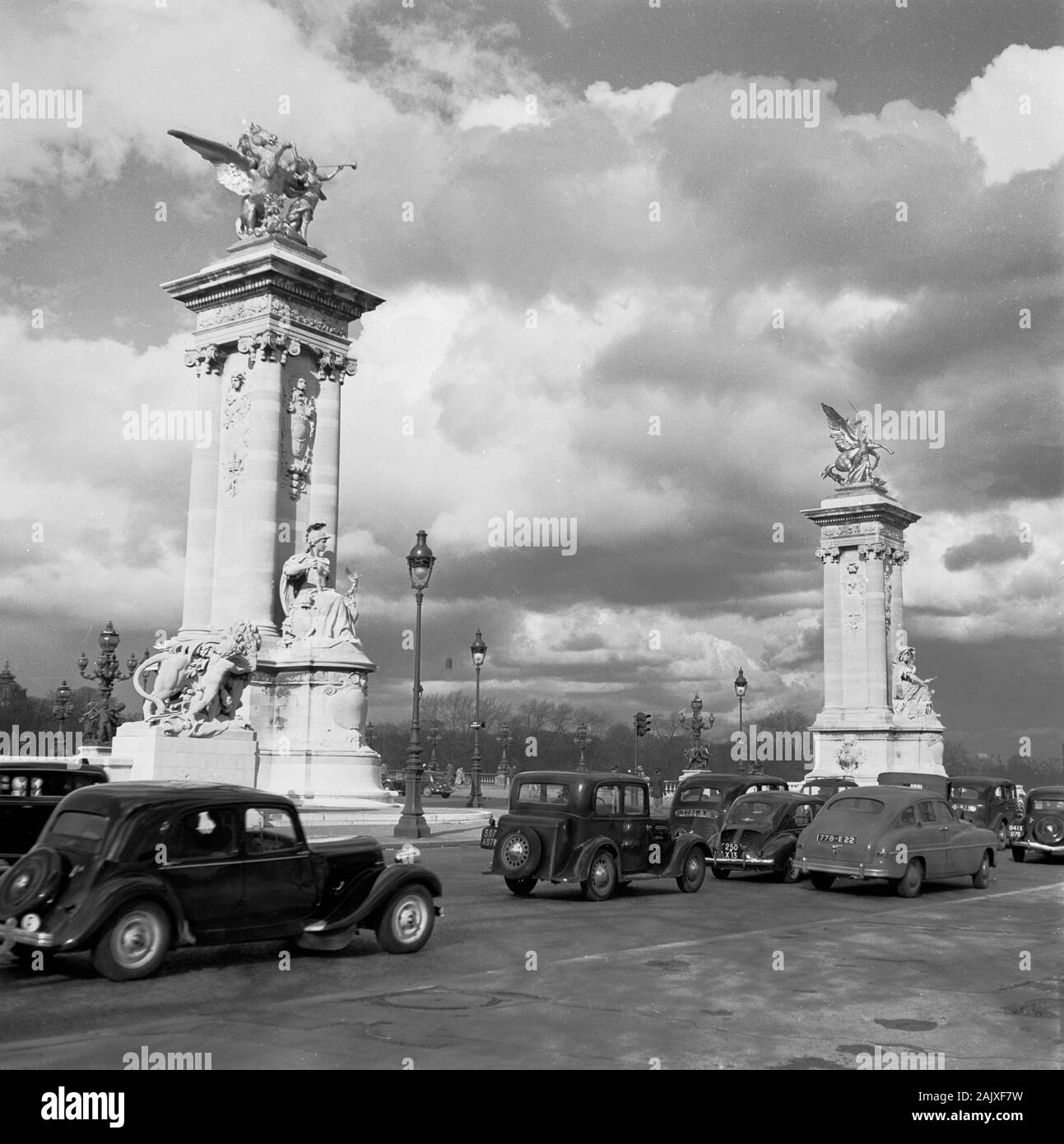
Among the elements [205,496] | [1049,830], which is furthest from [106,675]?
[1049,830]

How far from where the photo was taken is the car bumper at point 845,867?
63.4 ft

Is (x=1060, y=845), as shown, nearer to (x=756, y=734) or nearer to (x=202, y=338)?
(x=202, y=338)

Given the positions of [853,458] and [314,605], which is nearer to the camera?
[314,605]

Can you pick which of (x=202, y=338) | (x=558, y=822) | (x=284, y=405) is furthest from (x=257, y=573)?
(x=558, y=822)

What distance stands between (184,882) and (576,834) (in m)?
7.69

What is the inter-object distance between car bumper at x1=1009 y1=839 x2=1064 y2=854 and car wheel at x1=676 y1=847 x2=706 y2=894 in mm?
12020

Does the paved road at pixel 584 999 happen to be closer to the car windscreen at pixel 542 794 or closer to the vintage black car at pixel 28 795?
the car windscreen at pixel 542 794

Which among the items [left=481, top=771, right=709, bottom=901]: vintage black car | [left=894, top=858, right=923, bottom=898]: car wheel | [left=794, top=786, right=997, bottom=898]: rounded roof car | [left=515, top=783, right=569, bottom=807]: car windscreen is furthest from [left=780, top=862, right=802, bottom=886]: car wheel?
[left=515, top=783, right=569, bottom=807]: car windscreen

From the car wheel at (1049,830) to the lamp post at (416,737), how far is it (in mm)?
13251

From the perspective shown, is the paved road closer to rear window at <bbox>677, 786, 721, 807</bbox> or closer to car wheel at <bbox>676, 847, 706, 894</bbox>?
car wheel at <bbox>676, 847, 706, 894</bbox>

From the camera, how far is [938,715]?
61500 millimetres

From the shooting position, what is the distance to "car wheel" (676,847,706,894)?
19125 millimetres

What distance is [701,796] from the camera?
81.0 feet

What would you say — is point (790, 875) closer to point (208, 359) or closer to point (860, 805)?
point (860, 805)
